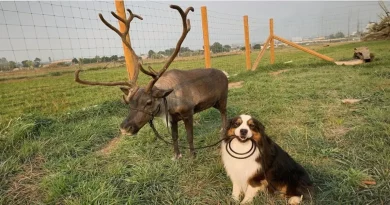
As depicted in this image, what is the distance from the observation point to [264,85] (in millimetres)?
8703

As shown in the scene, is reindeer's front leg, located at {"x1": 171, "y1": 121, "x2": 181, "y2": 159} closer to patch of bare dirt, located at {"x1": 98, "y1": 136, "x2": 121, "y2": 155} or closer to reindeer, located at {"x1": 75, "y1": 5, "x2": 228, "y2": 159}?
reindeer, located at {"x1": 75, "y1": 5, "x2": 228, "y2": 159}

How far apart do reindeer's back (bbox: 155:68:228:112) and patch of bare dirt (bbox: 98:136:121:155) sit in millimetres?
1477

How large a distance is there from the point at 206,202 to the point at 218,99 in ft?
7.80

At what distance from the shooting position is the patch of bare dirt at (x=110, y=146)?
14.3 ft

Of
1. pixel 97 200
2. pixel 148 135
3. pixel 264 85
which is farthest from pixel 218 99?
pixel 264 85

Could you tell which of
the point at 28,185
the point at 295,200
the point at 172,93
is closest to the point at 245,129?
the point at 295,200

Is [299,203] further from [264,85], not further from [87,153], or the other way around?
[264,85]

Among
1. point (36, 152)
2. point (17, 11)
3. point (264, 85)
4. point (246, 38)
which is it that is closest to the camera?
point (36, 152)

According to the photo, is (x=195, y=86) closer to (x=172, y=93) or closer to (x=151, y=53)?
(x=172, y=93)

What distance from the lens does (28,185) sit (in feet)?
10.9

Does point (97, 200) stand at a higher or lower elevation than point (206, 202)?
higher

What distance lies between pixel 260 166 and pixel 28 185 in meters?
2.73

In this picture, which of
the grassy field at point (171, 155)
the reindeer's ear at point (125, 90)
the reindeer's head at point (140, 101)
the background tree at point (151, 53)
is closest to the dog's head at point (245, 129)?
the grassy field at point (171, 155)

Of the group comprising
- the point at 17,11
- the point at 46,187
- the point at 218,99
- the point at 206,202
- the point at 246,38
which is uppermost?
the point at 17,11
